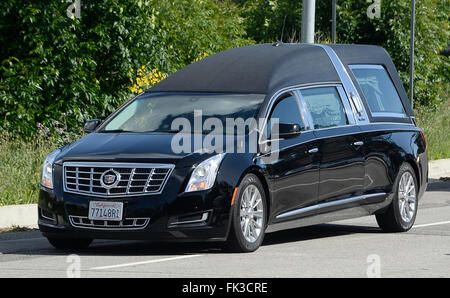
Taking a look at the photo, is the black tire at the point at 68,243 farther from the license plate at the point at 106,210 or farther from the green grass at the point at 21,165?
the green grass at the point at 21,165

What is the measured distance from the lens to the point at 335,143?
37.7 ft

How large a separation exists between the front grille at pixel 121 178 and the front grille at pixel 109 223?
241 millimetres

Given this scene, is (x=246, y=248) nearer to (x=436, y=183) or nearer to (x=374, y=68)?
(x=374, y=68)

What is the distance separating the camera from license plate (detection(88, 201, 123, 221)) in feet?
32.4

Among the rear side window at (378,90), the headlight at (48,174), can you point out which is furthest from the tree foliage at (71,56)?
the headlight at (48,174)

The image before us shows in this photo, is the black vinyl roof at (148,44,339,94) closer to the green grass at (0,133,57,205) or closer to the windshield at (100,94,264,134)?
the windshield at (100,94,264,134)

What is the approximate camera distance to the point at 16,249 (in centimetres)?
1085

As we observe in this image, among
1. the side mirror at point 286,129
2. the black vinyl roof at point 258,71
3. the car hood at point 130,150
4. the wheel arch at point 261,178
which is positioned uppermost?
the black vinyl roof at point 258,71

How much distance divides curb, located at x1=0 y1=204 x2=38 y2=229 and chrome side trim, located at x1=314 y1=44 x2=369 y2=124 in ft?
13.1

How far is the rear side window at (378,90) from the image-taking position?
12625 millimetres

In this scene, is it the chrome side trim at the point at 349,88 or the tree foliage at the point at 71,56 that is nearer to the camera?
the chrome side trim at the point at 349,88

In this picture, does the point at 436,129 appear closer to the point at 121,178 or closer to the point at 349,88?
the point at 349,88
